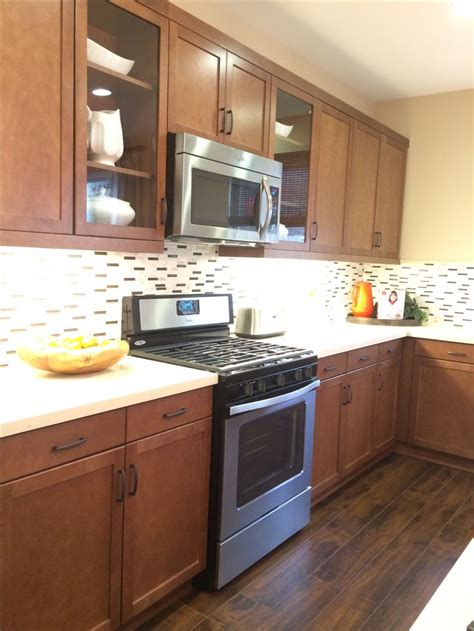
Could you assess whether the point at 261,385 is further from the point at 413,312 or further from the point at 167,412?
the point at 413,312

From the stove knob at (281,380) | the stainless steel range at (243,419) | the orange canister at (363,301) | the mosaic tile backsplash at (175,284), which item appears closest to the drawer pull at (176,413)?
the stainless steel range at (243,419)

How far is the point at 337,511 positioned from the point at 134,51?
7.85ft

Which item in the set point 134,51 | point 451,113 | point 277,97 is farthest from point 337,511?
point 451,113

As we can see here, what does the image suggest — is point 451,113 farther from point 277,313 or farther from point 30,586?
point 30,586

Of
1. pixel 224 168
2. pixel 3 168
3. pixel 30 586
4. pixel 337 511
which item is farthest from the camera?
pixel 337 511

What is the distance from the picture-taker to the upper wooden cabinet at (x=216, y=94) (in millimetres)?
2121

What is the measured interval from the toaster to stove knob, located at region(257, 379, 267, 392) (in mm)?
668

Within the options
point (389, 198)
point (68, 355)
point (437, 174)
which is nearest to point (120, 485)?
point (68, 355)

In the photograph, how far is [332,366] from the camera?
280cm

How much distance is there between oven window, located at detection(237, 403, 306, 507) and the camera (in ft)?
7.01

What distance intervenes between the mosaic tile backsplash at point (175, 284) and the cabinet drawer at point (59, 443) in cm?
59

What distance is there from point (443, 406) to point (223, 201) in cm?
219

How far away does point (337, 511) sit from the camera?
2.83 m

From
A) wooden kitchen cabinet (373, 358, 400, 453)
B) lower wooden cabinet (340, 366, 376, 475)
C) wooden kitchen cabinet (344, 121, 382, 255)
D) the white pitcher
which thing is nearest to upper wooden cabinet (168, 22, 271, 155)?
the white pitcher
